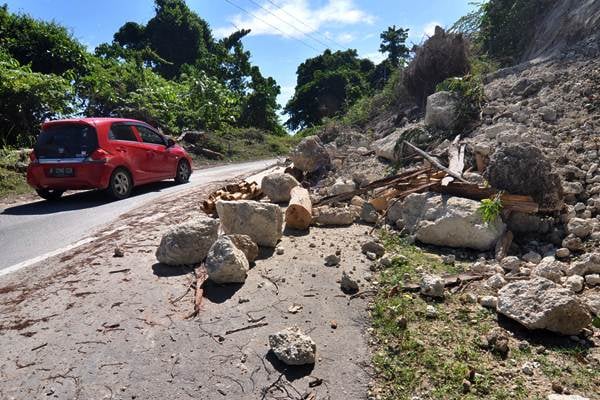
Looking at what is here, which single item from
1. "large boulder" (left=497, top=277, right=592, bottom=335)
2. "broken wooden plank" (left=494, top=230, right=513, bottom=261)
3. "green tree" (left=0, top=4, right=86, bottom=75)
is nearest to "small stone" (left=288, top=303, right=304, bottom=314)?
"large boulder" (left=497, top=277, right=592, bottom=335)

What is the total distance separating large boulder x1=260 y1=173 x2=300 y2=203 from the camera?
7.03 meters

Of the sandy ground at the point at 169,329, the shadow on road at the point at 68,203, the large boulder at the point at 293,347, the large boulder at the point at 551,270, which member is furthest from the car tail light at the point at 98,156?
the large boulder at the point at 551,270

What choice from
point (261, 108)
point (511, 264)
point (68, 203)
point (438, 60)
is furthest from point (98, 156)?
point (261, 108)

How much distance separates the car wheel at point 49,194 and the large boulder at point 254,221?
580 centimetres

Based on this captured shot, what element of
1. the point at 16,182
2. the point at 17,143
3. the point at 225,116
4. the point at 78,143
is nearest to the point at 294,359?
the point at 78,143

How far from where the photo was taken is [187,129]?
69.1 ft

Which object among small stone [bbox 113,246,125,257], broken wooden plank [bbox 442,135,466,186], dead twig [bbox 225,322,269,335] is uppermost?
broken wooden plank [bbox 442,135,466,186]

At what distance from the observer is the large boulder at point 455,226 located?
4719mm

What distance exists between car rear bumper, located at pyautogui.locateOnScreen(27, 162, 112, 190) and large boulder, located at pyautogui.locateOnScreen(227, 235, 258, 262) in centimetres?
515

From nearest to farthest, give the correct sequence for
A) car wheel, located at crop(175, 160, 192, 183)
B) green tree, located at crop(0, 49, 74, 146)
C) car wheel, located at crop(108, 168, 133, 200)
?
car wheel, located at crop(108, 168, 133, 200)
car wheel, located at crop(175, 160, 192, 183)
green tree, located at crop(0, 49, 74, 146)

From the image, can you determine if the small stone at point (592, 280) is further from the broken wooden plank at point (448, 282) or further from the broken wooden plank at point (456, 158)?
the broken wooden plank at point (456, 158)

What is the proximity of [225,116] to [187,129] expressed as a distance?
173 inches

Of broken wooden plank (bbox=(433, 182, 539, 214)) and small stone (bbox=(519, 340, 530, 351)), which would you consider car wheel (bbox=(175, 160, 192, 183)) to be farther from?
small stone (bbox=(519, 340, 530, 351))

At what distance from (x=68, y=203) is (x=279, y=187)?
4.41 m
